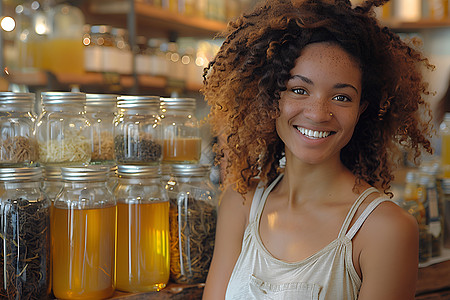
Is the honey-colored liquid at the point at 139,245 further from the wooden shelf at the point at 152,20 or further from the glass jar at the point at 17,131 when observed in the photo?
the wooden shelf at the point at 152,20

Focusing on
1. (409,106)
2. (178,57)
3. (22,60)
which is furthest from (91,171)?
(178,57)

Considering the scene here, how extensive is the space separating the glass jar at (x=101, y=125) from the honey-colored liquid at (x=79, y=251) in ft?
0.46

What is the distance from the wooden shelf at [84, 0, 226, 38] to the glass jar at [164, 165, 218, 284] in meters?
1.97

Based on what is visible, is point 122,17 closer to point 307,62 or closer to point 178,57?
point 178,57

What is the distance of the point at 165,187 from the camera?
1.21 m

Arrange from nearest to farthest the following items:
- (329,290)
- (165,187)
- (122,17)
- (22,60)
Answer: (329,290) → (165,187) → (22,60) → (122,17)

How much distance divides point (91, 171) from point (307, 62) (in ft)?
1.62

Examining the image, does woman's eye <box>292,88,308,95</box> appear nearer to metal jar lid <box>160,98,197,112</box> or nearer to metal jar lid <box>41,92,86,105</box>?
metal jar lid <box>160,98,197,112</box>

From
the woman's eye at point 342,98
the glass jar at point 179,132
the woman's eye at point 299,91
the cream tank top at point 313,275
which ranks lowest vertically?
the cream tank top at point 313,275

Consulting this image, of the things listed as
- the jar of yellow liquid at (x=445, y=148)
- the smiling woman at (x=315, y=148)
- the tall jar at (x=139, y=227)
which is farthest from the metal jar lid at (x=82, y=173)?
the jar of yellow liquid at (x=445, y=148)

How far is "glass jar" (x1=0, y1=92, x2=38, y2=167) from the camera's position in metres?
1.01

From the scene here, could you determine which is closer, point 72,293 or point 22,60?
point 72,293

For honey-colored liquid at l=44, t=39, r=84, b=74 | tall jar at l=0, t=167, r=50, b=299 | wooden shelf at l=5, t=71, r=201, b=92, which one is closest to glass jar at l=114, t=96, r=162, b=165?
tall jar at l=0, t=167, r=50, b=299

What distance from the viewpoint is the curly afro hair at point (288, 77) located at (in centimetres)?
114
